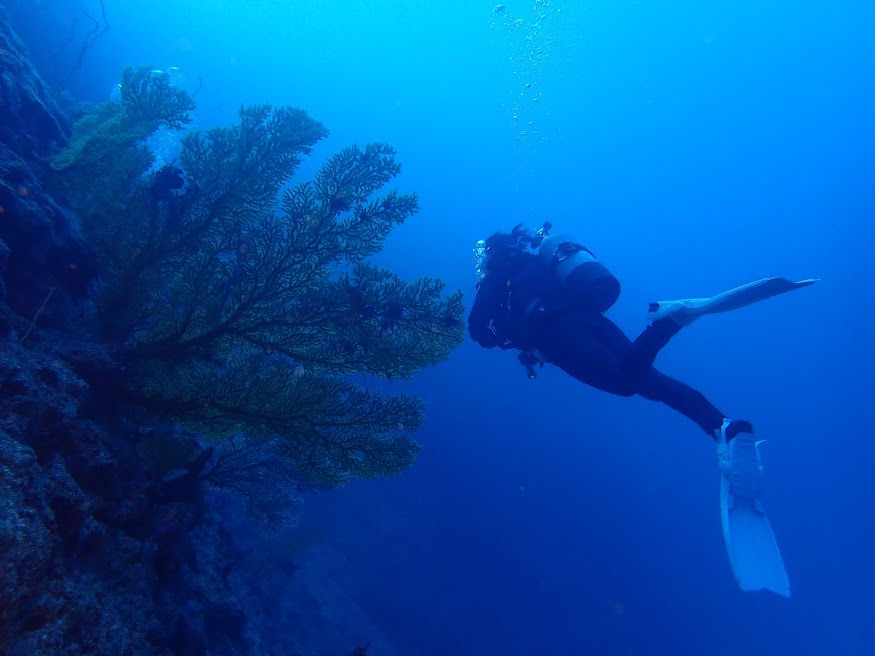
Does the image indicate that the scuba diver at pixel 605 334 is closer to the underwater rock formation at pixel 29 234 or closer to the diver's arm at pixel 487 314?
the diver's arm at pixel 487 314

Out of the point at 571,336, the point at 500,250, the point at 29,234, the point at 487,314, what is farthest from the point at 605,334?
the point at 29,234

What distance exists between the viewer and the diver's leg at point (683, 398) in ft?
17.3

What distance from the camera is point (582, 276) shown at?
585 cm

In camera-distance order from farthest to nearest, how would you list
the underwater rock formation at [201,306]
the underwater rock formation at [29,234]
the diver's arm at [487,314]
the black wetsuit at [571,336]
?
the diver's arm at [487,314] → the black wetsuit at [571,336] → the underwater rock formation at [201,306] → the underwater rock formation at [29,234]

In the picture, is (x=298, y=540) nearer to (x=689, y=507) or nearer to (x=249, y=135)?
(x=249, y=135)

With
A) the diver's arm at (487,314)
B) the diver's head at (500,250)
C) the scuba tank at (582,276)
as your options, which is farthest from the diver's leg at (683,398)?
the diver's head at (500,250)

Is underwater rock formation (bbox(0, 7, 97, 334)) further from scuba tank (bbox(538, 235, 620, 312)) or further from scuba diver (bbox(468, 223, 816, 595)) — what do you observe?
scuba tank (bbox(538, 235, 620, 312))

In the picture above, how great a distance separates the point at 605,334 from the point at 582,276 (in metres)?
0.79

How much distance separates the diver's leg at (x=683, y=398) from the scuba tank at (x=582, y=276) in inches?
40.3

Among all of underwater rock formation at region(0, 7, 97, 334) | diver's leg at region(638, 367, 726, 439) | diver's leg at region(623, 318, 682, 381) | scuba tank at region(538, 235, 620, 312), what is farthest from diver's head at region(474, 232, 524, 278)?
underwater rock formation at region(0, 7, 97, 334)

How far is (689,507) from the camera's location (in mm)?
43531

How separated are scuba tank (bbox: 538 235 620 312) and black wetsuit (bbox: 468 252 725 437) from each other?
0.56ft

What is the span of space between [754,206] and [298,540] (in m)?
85.8

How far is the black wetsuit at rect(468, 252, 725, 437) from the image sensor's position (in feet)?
17.2
